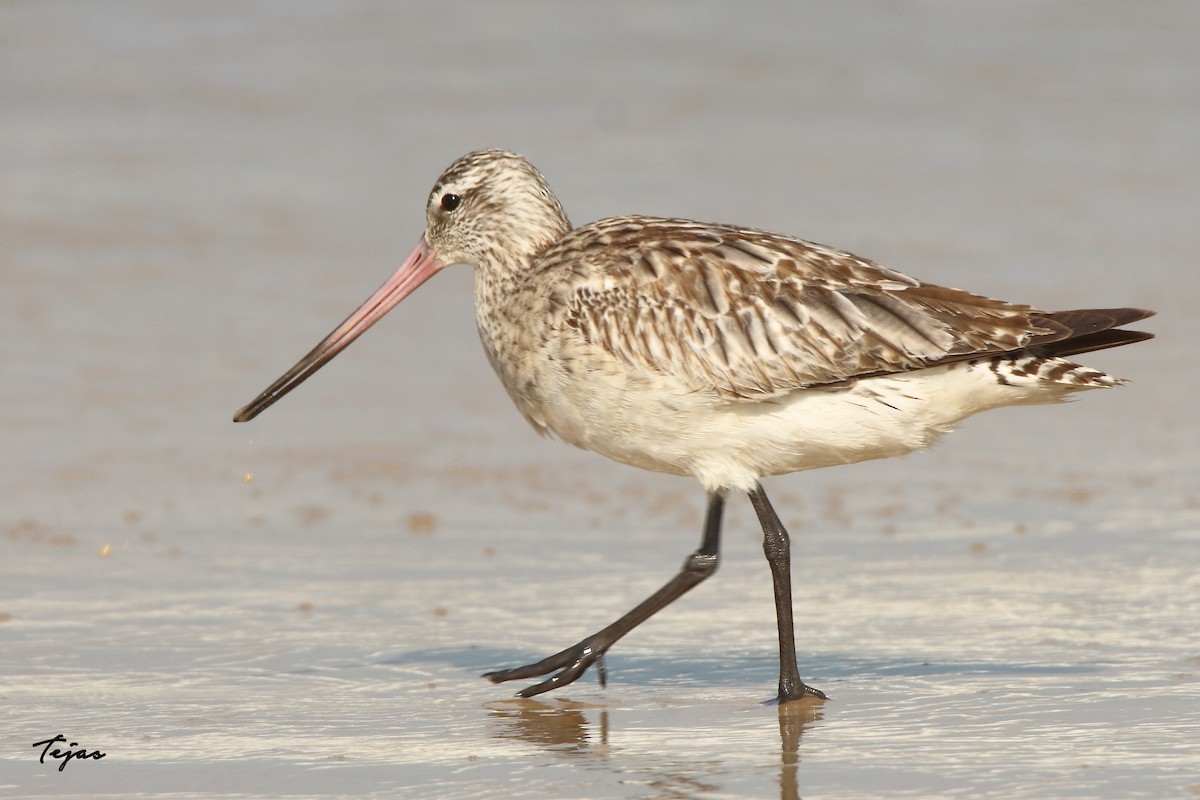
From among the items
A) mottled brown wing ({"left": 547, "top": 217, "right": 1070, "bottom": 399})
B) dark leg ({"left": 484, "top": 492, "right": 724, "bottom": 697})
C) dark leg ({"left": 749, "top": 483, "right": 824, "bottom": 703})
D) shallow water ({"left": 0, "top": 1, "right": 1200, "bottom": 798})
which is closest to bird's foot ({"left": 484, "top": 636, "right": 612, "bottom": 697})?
dark leg ({"left": 484, "top": 492, "right": 724, "bottom": 697})

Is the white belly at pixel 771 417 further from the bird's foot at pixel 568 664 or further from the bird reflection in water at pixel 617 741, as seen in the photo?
the bird reflection in water at pixel 617 741

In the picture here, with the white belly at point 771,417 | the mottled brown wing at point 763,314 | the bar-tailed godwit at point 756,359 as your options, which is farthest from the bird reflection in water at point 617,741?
the mottled brown wing at point 763,314

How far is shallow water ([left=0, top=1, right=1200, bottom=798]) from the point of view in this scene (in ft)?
18.0

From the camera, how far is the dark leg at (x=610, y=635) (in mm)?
6055

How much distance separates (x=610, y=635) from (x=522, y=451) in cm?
289

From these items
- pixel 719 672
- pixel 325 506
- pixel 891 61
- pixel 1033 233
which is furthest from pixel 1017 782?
pixel 891 61

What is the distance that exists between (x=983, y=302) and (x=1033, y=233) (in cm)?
647

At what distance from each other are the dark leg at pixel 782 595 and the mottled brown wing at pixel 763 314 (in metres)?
0.47

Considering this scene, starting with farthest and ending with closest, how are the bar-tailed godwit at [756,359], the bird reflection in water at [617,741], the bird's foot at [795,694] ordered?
the bar-tailed godwit at [756,359]
the bird's foot at [795,694]
the bird reflection in water at [617,741]

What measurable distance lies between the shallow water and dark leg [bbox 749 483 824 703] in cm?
17

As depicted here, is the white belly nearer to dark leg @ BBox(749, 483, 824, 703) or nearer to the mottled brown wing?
the mottled brown wing

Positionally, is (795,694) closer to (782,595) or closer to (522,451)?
(782,595)

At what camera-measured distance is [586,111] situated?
49.8 ft

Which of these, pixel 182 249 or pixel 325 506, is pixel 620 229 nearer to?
pixel 325 506
